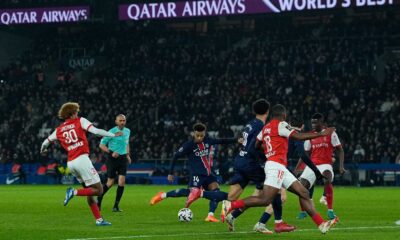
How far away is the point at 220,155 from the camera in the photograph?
47.1 metres

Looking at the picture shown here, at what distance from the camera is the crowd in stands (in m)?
48.2

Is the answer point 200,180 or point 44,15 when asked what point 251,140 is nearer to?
point 200,180

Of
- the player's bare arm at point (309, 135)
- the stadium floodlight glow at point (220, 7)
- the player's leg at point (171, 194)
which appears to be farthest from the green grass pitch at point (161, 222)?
the stadium floodlight glow at point (220, 7)

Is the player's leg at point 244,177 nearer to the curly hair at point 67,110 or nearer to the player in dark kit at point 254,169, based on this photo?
the player in dark kit at point 254,169

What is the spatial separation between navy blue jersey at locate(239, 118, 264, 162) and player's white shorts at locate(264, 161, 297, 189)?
4.33 feet

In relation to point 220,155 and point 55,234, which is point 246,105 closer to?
point 220,155

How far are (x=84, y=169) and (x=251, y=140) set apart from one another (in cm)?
344

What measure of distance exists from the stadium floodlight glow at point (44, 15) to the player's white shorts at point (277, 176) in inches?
1560

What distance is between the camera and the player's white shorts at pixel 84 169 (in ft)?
59.5

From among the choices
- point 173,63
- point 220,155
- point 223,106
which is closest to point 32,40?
point 173,63

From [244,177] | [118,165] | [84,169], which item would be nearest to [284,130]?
[244,177]

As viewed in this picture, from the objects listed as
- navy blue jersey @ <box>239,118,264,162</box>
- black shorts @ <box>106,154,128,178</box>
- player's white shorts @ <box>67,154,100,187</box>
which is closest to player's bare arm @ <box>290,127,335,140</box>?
navy blue jersey @ <box>239,118,264,162</box>

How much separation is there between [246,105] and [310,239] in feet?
119

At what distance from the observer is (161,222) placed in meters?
19.5
